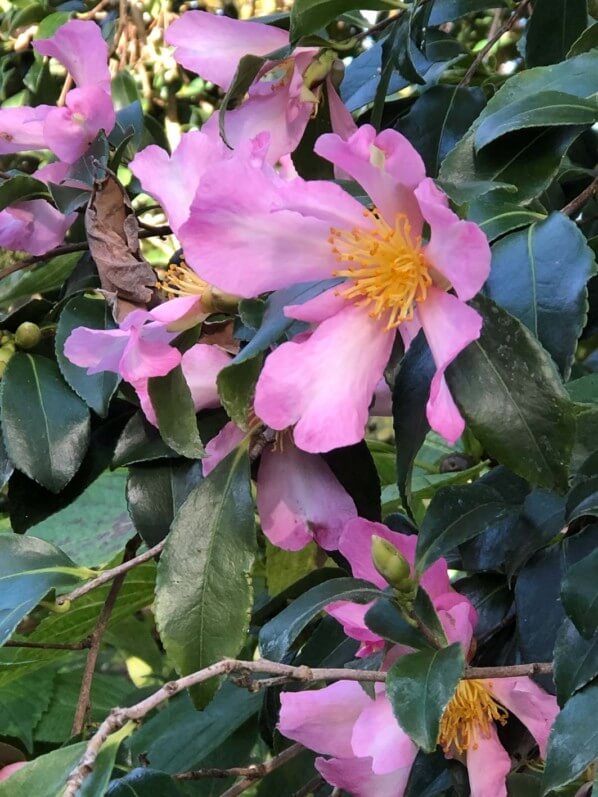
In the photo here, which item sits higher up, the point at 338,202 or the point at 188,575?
the point at 338,202

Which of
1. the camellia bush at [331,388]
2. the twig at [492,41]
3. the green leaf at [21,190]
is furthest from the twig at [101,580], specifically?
the twig at [492,41]

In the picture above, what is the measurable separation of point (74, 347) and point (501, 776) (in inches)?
15.6

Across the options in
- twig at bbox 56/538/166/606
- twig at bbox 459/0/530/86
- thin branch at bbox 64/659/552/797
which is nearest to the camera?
thin branch at bbox 64/659/552/797

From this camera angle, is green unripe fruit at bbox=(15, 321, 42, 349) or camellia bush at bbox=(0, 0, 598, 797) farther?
green unripe fruit at bbox=(15, 321, 42, 349)

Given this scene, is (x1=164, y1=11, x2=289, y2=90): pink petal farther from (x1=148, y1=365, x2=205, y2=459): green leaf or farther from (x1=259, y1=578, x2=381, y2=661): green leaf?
(x1=259, y1=578, x2=381, y2=661): green leaf

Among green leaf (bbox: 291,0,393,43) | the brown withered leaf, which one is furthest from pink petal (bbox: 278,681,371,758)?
green leaf (bbox: 291,0,393,43)

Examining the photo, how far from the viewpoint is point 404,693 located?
1.67 feet

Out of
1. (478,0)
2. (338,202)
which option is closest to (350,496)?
(338,202)

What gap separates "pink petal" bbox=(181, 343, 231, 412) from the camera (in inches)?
26.1

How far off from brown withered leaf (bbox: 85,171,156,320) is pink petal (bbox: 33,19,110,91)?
0.09 meters

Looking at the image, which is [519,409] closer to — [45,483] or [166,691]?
[166,691]

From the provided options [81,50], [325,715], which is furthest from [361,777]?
[81,50]

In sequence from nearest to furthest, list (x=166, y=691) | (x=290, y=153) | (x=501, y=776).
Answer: (x=166, y=691) < (x=501, y=776) < (x=290, y=153)

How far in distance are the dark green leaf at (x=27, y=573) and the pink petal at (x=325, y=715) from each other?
0.19 metres
